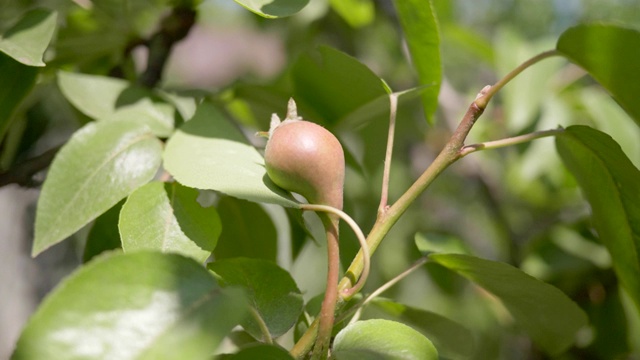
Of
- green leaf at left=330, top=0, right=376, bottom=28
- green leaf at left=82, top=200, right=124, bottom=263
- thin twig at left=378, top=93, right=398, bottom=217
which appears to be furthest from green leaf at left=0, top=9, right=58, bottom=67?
green leaf at left=330, top=0, right=376, bottom=28

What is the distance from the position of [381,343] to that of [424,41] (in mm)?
256

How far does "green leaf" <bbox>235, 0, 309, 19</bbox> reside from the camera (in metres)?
0.48

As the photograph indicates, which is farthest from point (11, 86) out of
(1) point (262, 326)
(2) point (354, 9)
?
(2) point (354, 9)

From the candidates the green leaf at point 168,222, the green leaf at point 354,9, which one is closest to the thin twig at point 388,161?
the green leaf at point 168,222

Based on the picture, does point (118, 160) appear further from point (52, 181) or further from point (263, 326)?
point (263, 326)

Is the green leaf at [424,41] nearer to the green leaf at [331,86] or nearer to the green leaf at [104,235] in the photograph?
the green leaf at [331,86]

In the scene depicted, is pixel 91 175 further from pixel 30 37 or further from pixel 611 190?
pixel 611 190

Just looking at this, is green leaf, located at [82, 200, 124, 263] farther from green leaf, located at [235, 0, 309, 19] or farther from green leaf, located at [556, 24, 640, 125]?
green leaf, located at [556, 24, 640, 125]

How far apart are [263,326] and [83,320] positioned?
0.14 meters

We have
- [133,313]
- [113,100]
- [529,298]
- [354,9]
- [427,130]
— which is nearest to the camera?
[133,313]

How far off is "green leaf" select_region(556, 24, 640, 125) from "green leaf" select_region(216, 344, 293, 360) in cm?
30

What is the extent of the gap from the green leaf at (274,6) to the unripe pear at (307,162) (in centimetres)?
8

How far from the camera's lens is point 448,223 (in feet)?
4.71

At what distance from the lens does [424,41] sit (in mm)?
563
